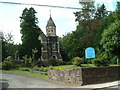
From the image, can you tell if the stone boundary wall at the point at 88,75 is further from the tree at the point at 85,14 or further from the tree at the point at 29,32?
the tree at the point at 85,14

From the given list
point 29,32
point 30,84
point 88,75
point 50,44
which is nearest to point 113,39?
point 88,75

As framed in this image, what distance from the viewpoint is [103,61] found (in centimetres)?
2247

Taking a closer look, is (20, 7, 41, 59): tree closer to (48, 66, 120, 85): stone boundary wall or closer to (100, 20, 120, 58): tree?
(48, 66, 120, 85): stone boundary wall

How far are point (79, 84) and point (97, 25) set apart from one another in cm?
3372

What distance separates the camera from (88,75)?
53.9 feet

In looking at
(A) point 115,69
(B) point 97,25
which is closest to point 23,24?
(B) point 97,25

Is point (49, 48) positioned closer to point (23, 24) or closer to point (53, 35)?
point (53, 35)

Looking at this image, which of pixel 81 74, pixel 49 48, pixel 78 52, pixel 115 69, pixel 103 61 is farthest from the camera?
pixel 49 48

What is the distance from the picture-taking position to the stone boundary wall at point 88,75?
16145 millimetres

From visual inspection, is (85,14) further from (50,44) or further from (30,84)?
(30,84)

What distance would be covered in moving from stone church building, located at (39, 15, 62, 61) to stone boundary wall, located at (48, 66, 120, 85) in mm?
45021

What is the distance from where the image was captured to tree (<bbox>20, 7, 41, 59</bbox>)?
46.5 m

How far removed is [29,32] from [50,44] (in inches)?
768

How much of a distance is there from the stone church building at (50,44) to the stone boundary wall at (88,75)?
4502 cm
